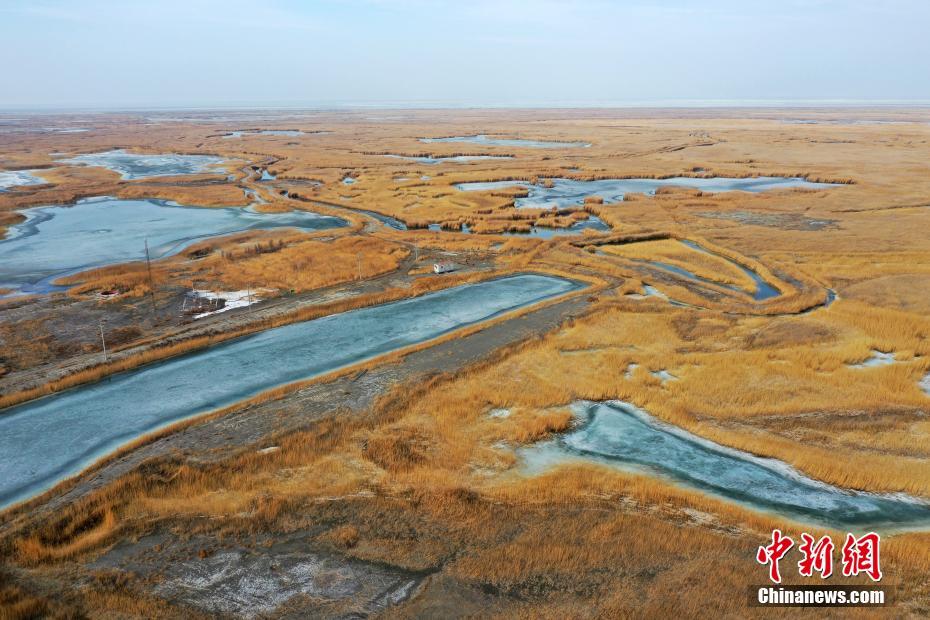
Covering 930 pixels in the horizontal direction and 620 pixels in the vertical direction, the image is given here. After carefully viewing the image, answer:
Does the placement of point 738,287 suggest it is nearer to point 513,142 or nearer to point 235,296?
point 235,296

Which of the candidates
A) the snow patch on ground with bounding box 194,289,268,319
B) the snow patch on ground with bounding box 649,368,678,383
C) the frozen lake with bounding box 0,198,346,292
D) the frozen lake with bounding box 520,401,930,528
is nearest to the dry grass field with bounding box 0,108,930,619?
the snow patch on ground with bounding box 649,368,678,383

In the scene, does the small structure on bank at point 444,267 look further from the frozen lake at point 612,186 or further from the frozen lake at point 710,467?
the frozen lake at point 612,186

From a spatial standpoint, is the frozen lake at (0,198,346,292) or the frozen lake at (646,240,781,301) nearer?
the frozen lake at (646,240,781,301)

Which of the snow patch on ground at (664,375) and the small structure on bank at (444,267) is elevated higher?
the small structure on bank at (444,267)

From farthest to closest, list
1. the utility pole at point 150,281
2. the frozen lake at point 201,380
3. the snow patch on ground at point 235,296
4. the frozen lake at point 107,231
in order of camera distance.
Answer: the frozen lake at point 107,231 < the snow patch on ground at point 235,296 < the utility pole at point 150,281 < the frozen lake at point 201,380

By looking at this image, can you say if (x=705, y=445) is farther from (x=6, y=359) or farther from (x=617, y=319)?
(x=6, y=359)

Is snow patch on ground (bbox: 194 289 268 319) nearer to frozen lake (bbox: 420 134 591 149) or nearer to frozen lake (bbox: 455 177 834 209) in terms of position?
frozen lake (bbox: 455 177 834 209)

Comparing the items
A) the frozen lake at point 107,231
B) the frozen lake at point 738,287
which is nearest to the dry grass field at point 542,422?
the frozen lake at point 738,287
